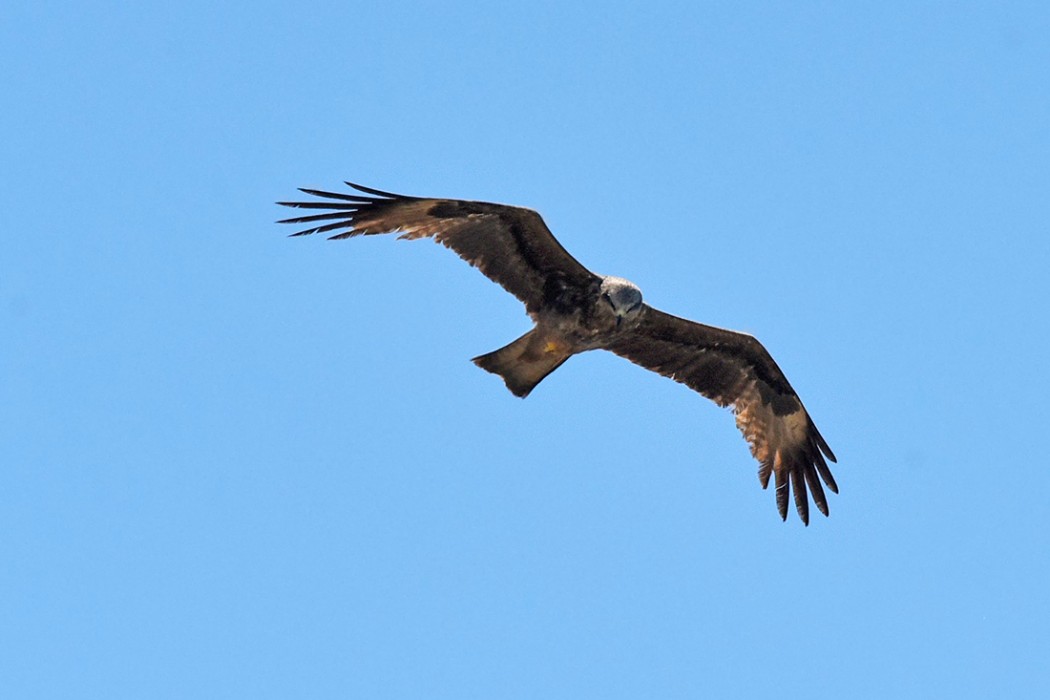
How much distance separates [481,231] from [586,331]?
1415 millimetres

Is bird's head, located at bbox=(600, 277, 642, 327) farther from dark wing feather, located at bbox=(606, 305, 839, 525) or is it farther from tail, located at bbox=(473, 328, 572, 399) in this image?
dark wing feather, located at bbox=(606, 305, 839, 525)

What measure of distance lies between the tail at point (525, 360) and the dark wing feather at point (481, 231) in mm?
329

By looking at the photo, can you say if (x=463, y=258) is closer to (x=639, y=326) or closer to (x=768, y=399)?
(x=639, y=326)

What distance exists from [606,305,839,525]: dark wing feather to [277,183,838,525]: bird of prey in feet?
0.03

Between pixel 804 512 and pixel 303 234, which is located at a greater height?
pixel 303 234

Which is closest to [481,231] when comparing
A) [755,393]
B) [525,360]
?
[525,360]

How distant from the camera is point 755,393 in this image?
55.6 feet

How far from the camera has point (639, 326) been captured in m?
16.1

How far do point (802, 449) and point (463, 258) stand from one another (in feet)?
14.3

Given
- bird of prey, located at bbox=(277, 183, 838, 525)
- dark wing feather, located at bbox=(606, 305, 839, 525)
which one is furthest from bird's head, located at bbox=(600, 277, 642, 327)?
dark wing feather, located at bbox=(606, 305, 839, 525)

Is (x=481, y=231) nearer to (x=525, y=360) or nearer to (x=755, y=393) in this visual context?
(x=525, y=360)

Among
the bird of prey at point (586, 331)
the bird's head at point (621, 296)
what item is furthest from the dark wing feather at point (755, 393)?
the bird's head at point (621, 296)

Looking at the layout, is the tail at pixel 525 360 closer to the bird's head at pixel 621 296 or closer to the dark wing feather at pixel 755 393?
the bird's head at pixel 621 296

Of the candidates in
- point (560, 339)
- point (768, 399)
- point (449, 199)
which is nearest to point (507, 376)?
point (560, 339)
